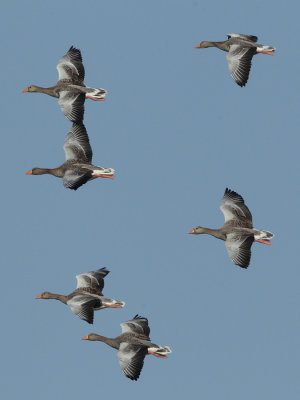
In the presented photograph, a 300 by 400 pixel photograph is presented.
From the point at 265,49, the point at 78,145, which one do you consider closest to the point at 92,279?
the point at 78,145

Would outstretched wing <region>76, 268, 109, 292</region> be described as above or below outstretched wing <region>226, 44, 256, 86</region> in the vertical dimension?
below

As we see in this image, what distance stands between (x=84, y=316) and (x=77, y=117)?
366 inches

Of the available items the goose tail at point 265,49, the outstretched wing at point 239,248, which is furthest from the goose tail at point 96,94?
the outstretched wing at point 239,248

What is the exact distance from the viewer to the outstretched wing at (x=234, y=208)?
75.1m

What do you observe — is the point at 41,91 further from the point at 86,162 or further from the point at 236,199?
the point at 236,199

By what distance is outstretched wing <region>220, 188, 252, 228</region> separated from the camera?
75125 millimetres

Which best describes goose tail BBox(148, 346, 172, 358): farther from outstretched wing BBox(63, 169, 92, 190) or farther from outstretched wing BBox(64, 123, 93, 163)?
outstretched wing BBox(64, 123, 93, 163)

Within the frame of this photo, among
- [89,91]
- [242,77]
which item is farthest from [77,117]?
[242,77]

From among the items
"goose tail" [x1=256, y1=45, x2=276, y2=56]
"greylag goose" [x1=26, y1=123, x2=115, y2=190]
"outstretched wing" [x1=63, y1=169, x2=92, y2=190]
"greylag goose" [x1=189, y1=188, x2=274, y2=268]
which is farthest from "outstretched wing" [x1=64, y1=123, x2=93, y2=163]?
"goose tail" [x1=256, y1=45, x2=276, y2=56]

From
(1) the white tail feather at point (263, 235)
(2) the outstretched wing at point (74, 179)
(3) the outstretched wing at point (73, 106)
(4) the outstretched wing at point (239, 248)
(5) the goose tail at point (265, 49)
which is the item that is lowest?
(4) the outstretched wing at point (239, 248)

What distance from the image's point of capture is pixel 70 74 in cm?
7694

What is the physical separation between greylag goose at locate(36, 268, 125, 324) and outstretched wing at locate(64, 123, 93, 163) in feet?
17.6

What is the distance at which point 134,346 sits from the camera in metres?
70.4

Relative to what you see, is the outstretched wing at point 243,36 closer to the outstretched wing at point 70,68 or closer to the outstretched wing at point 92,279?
the outstretched wing at point 70,68
